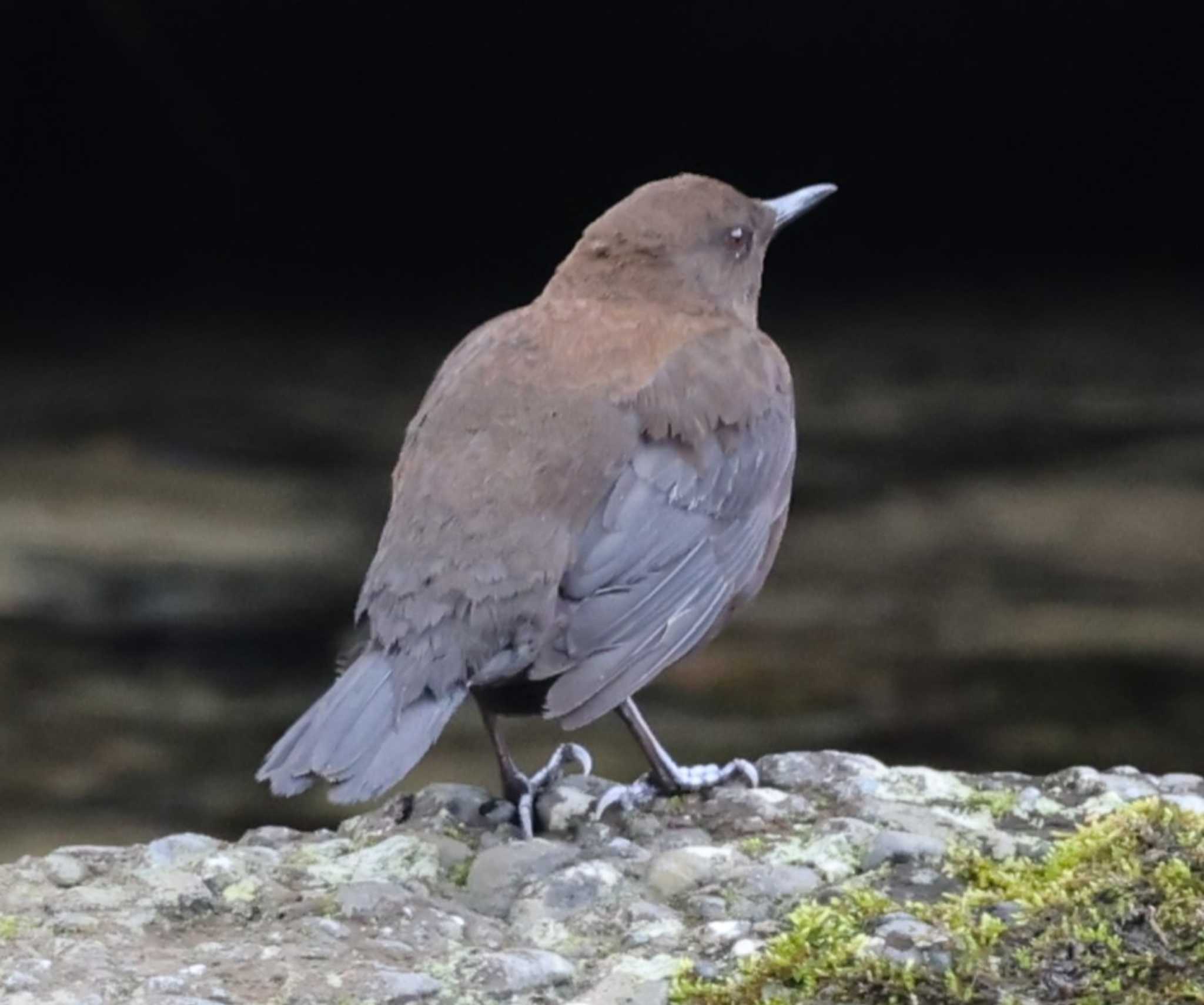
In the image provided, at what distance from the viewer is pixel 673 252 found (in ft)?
11.0

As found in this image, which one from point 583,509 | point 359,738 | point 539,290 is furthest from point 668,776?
point 539,290

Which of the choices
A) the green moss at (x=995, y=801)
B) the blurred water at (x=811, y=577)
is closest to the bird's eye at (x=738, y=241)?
the green moss at (x=995, y=801)

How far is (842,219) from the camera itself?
531 centimetres

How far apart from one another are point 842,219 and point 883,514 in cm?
90

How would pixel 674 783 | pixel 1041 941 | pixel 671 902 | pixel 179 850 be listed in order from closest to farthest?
pixel 1041 941, pixel 671 902, pixel 179 850, pixel 674 783

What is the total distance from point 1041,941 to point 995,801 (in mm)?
721

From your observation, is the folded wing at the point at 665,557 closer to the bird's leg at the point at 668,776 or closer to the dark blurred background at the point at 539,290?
the bird's leg at the point at 668,776

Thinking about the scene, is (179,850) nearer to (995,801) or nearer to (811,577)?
(995,801)

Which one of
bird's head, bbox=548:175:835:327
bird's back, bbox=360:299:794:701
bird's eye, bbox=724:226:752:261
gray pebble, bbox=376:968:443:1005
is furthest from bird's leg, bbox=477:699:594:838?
bird's eye, bbox=724:226:752:261

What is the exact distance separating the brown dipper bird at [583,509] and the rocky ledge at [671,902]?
15cm

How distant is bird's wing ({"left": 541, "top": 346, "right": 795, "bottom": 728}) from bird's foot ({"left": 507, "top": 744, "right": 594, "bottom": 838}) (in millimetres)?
267

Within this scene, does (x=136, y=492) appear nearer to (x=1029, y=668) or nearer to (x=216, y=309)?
(x=216, y=309)

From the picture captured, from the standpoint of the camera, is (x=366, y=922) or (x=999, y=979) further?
(x=366, y=922)

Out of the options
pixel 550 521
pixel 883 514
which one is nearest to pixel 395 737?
pixel 550 521
